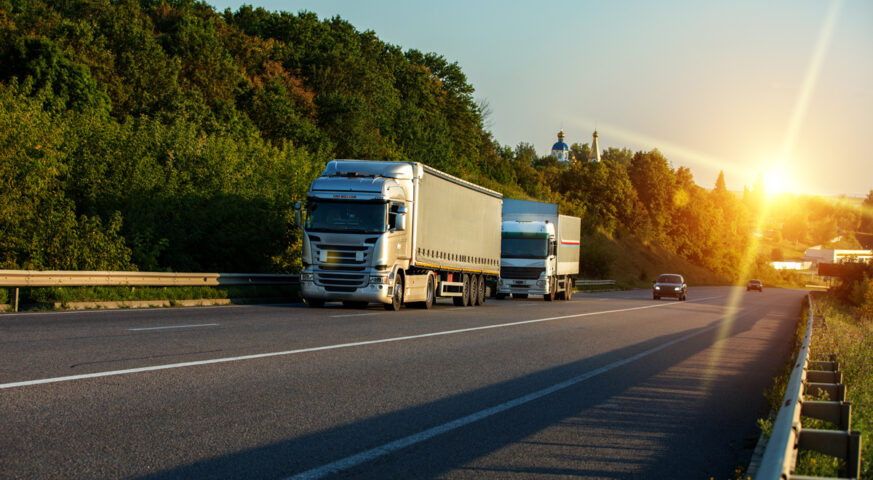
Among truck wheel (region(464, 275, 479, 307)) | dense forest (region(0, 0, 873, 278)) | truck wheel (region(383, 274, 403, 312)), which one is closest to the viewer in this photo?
truck wheel (region(383, 274, 403, 312))

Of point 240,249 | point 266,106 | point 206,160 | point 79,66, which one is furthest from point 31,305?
point 266,106

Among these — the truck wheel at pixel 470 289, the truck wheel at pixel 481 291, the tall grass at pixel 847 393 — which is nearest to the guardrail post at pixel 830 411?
the tall grass at pixel 847 393

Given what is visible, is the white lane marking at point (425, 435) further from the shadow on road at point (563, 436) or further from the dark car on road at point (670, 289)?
the dark car on road at point (670, 289)

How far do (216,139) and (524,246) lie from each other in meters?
14.4

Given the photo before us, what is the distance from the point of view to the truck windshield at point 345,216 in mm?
23158

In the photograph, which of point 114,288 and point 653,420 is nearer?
point 653,420

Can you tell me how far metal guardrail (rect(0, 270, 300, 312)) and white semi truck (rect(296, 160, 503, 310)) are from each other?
110 inches

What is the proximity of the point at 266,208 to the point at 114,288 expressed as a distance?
32.8ft

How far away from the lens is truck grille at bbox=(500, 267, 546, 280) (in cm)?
3797

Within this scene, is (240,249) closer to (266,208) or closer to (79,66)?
(266,208)

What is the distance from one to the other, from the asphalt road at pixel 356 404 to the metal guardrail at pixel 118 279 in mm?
3126

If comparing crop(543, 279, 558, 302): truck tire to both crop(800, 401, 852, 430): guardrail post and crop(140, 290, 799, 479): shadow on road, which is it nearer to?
crop(140, 290, 799, 479): shadow on road

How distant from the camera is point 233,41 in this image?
2918 inches

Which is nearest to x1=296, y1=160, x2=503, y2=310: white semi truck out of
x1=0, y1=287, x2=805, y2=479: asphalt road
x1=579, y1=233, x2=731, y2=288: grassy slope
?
x1=0, y1=287, x2=805, y2=479: asphalt road
